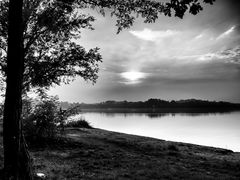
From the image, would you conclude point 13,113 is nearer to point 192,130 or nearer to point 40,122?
point 40,122

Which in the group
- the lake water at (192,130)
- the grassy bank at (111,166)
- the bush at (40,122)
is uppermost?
the bush at (40,122)

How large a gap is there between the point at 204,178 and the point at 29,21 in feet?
44.9

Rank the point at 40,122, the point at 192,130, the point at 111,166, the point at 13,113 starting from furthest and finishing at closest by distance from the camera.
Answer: the point at 192,130 < the point at 40,122 < the point at 111,166 < the point at 13,113

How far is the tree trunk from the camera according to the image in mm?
6699

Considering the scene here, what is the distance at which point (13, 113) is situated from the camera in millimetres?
6684

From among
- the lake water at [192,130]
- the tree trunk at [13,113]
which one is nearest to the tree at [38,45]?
the tree trunk at [13,113]

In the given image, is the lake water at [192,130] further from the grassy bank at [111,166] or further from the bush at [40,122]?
the grassy bank at [111,166]

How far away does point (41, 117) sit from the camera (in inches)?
594

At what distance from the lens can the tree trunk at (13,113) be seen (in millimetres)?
6699

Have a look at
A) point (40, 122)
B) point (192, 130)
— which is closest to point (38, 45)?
point (40, 122)

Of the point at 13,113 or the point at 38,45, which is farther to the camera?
the point at 38,45

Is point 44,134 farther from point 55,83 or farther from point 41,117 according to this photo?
point 55,83

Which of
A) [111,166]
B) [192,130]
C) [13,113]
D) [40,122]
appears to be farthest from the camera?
[192,130]

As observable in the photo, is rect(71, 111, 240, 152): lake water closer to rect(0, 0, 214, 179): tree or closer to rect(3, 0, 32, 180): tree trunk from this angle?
rect(0, 0, 214, 179): tree
